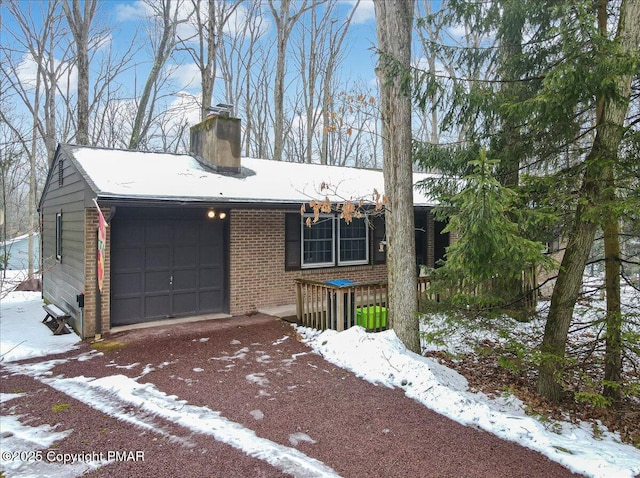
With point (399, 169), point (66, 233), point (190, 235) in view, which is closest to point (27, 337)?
point (66, 233)

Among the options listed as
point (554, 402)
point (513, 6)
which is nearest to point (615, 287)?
point (554, 402)

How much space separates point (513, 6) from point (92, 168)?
7574mm

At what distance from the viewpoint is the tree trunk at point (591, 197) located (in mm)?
4836

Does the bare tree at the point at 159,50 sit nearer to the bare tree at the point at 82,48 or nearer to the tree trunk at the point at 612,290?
the bare tree at the point at 82,48

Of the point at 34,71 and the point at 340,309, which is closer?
the point at 340,309

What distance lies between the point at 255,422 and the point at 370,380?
1.91m

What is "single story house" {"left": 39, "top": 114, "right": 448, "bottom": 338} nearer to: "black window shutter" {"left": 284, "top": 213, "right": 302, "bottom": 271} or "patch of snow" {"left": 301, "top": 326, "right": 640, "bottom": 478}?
"black window shutter" {"left": 284, "top": 213, "right": 302, "bottom": 271}

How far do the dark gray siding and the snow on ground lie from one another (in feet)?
4.77

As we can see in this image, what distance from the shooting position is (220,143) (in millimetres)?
10164

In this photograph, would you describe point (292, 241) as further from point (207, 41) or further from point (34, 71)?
point (34, 71)

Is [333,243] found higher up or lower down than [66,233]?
lower down

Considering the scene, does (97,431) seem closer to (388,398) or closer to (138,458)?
(138,458)

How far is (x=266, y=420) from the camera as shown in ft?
14.9

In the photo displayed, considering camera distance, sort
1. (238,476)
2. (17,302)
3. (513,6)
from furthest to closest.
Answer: (17,302) → (513,6) → (238,476)
